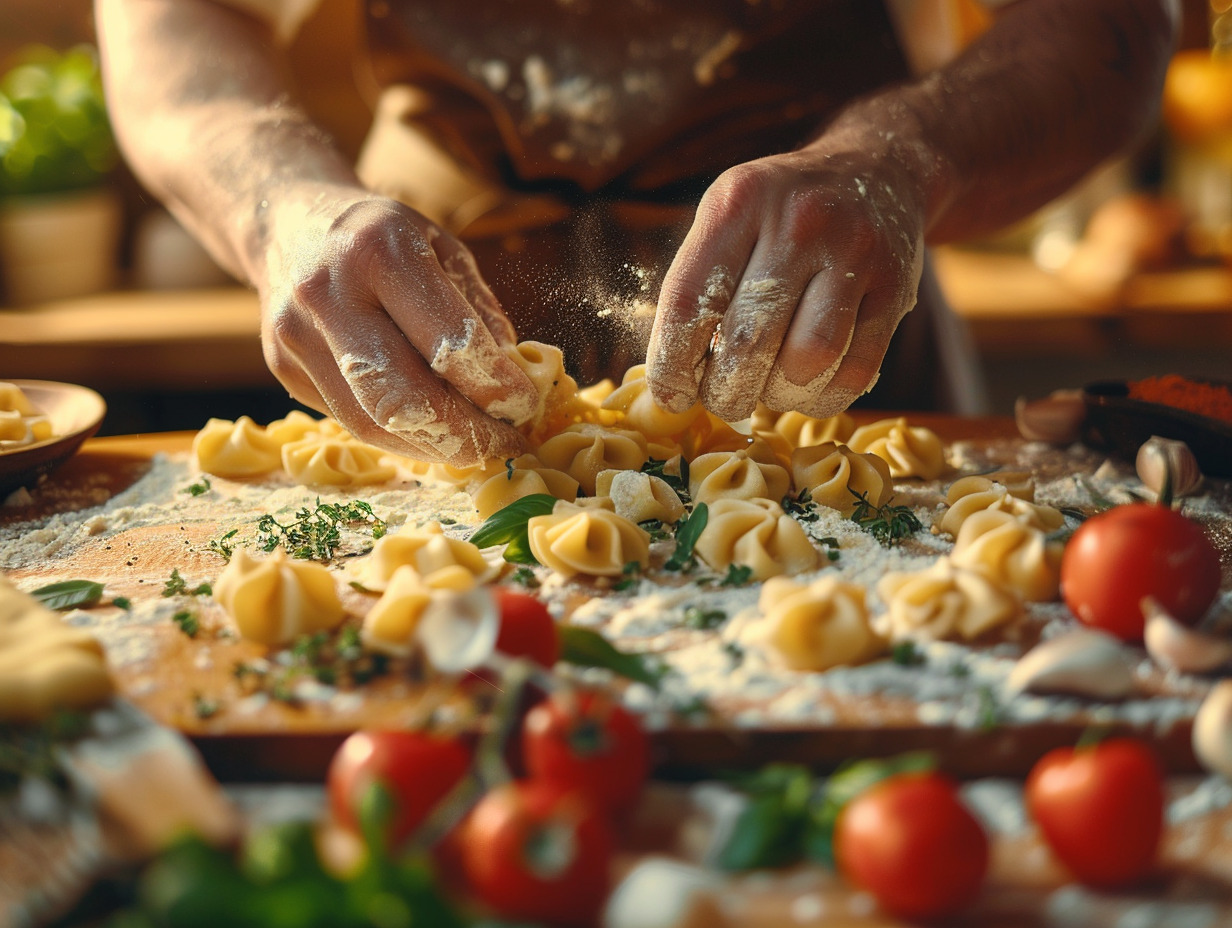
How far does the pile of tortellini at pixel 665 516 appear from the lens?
3.32 ft

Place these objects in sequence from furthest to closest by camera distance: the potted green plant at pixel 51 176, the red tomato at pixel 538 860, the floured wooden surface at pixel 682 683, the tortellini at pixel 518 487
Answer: the potted green plant at pixel 51 176 < the tortellini at pixel 518 487 < the floured wooden surface at pixel 682 683 < the red tomato at pixel 538 860

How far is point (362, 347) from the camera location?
1298 mm

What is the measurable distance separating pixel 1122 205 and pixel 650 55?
2.28m

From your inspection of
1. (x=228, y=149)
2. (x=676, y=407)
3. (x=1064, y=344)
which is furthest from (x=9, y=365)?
(x=1064, y=344)

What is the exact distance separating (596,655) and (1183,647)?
52 centimetres

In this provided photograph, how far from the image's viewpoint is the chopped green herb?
1297 millimetres

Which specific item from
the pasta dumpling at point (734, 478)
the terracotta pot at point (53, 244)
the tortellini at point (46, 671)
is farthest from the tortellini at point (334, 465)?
the terracotta pot at point (53, 244)

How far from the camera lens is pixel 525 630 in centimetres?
93

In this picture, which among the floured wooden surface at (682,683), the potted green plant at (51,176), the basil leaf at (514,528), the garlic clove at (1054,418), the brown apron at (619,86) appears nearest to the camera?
the floured wooden surface at (682,683)

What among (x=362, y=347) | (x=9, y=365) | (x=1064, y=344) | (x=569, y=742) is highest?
(x=362, y=347)

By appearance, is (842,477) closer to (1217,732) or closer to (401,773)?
(1217,732)

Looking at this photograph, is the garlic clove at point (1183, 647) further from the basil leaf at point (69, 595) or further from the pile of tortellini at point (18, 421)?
the pile of tortellini at point (18, 421)

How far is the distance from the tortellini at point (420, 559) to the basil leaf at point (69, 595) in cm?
28

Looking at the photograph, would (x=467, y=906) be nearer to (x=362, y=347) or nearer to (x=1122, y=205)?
(x=362, y=347)
